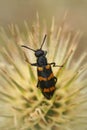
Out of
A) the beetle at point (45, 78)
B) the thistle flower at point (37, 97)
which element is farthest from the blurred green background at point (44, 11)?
the beetle at point (45, 78)

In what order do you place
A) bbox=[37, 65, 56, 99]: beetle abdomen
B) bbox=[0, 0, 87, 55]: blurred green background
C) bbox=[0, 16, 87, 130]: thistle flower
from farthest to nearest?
bbox=[0, 0, 87, 55]: blurred green background → bbox=[0, 16, 87, 130]: thistle flower → bbox=[37, 65, 56, 99]: beetle abdomen

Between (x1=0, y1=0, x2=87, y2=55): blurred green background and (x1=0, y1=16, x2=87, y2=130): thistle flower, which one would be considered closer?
(x1=0, y1=16, x2=87, y2=130): thistle flower

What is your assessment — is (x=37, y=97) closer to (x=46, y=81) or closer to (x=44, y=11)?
(x=46, y=81)

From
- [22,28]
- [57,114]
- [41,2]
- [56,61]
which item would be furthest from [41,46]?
[41,2]

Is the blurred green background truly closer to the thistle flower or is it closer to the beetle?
the thistle flower

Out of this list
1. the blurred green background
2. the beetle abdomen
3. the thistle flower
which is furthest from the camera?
the blurred green background

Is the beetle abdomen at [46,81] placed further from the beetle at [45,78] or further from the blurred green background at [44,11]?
the blurred green background at [44,11]

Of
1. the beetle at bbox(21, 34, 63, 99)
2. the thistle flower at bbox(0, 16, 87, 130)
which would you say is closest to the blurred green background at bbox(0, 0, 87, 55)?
the thistle flower at bbox(0, 16, 87, 130)

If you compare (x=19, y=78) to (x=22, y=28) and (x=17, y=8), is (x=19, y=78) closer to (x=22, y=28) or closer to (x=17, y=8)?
(x=22, y=28)

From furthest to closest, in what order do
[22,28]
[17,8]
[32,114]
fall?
[17,8]
[22,28]
[32,114]
